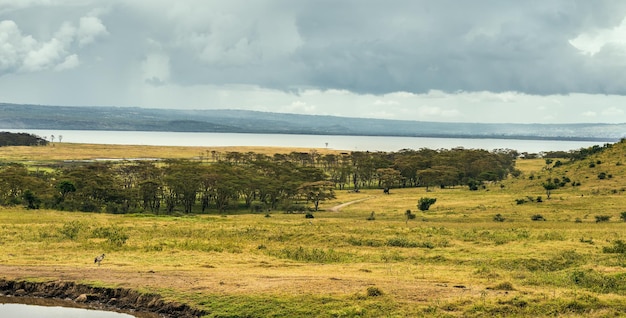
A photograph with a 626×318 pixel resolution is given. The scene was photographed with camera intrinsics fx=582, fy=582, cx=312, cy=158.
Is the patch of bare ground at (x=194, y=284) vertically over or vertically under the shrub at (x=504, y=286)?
under

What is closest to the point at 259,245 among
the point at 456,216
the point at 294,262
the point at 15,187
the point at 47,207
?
the point at 294,262

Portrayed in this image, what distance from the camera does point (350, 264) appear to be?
33.6 metres

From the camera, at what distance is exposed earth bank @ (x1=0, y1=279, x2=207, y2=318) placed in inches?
1000

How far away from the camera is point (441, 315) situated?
72.3 ft

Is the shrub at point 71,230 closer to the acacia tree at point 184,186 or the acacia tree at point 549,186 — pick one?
the acacia tree at point 184,186

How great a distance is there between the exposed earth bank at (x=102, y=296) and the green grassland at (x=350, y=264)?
1.81ft

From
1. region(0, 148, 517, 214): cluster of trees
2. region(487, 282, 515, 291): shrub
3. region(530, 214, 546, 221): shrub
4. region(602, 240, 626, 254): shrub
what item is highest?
region(602, 240, 626, 254): shrub

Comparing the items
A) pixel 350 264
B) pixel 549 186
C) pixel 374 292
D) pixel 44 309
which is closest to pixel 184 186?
pixel 549 186

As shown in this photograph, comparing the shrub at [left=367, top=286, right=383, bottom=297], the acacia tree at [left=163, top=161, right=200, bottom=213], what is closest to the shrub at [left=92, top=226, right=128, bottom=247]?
the shrub at [left=367, top=286, right=383, bottom=297]

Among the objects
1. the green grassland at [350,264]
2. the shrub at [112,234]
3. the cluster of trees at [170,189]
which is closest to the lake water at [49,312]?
the green grassland at [350,264]

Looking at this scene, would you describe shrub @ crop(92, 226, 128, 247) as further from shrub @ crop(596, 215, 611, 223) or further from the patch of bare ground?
shrub @ crop(596, 215, 611, 223)

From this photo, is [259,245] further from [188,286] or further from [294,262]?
[188,286]

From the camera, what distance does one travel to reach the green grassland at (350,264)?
77.4 ft

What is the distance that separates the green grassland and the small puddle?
1741mm
